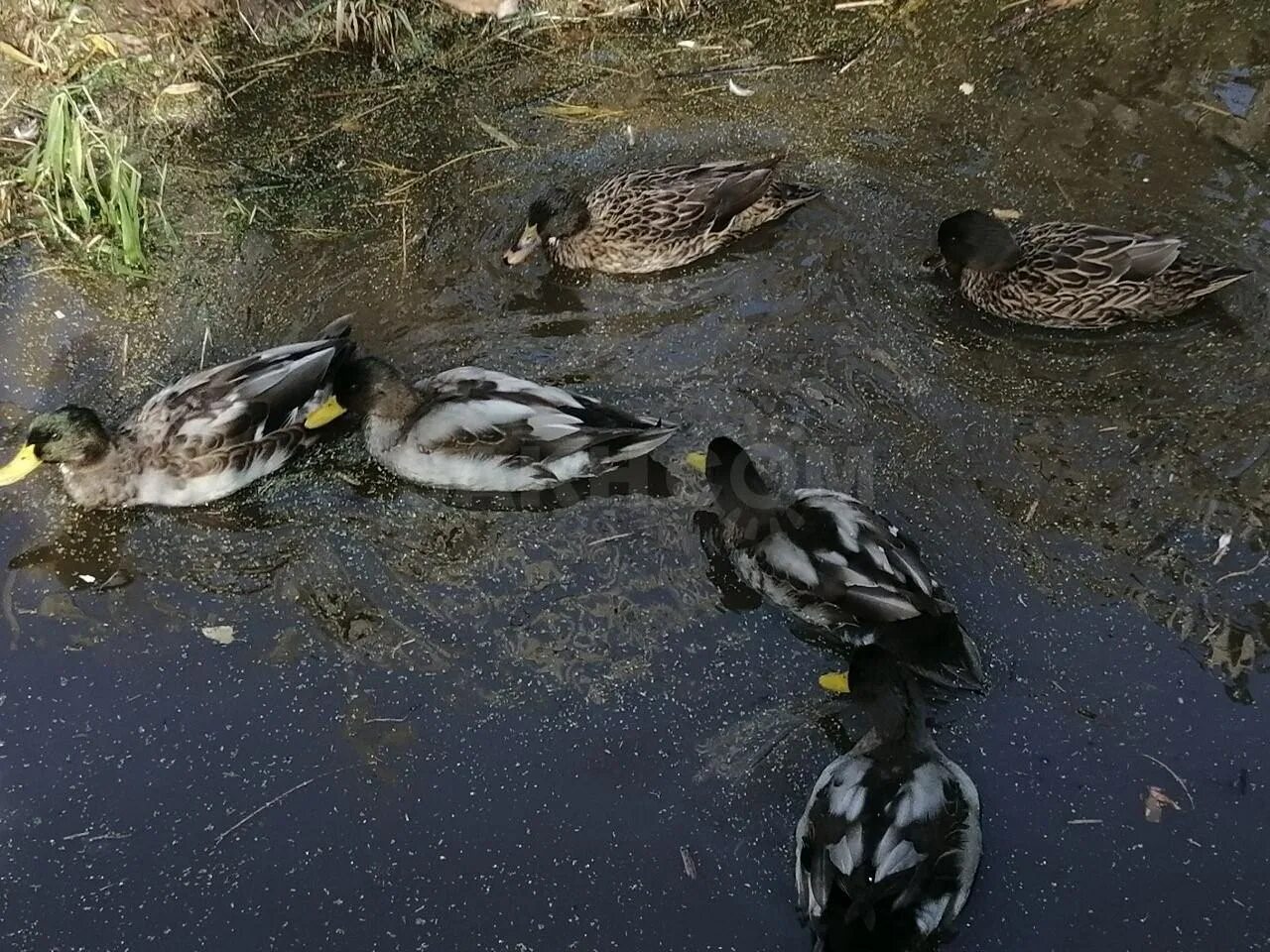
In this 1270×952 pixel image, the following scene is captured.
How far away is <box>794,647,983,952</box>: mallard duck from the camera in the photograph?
2.67 metres

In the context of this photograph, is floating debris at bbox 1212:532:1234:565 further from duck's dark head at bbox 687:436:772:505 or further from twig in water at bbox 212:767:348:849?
twig in water at bbox 212:767:348:849

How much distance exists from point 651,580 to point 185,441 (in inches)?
78.1

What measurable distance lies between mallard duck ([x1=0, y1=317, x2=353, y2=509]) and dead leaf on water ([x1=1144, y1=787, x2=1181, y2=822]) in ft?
11.3

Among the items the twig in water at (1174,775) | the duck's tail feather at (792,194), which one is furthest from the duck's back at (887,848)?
the duck's tail feather at (792,194)

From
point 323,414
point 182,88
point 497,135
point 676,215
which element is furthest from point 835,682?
point 182,88

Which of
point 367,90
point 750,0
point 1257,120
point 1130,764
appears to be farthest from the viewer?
point 750,0

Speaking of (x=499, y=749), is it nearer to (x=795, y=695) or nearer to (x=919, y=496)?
(x=795, y=695)

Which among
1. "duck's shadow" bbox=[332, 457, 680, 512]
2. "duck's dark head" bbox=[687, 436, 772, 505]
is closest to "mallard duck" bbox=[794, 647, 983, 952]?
"duck's dark head" bbox=[687, 436, 772, 505]

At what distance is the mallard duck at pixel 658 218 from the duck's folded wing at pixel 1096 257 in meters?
1.19

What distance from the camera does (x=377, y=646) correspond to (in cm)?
353

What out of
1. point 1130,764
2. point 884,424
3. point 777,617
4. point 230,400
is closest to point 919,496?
point 884,424

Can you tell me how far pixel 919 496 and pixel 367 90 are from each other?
13.6ft

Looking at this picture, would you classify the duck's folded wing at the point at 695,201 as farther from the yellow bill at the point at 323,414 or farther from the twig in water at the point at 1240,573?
the twig in water at the point at 1240,573

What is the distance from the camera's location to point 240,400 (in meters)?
3.96
